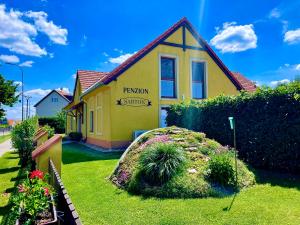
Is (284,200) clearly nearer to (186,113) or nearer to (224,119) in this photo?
(224,119)

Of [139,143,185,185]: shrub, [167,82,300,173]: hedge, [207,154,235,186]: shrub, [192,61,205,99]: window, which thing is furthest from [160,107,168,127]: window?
[207,154,235,186]: shrub

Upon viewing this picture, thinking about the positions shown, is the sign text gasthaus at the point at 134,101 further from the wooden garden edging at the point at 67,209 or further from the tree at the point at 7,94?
the wooden garden edging at the point at 67,209

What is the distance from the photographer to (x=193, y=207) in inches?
209

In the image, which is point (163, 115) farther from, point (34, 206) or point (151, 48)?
point (34, 206)

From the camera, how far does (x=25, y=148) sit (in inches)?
464

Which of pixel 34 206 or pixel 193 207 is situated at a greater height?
pixel 34 206

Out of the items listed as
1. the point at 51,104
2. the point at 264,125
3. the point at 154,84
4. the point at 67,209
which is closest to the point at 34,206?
the point at 67,209

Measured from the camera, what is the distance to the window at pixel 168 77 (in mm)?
16656

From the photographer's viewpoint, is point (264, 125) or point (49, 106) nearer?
point (264, 125)

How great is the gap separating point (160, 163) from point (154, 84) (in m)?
9.97

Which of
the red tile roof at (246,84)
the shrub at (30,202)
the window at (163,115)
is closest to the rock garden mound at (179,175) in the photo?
the shrub at (30,202)

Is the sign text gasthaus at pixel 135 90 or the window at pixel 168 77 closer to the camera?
the sign text gasthaus at pixel 135 90

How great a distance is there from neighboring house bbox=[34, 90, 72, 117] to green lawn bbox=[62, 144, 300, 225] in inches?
2260

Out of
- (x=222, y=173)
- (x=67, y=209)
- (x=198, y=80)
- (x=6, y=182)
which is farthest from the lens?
(x=198, y=80)
